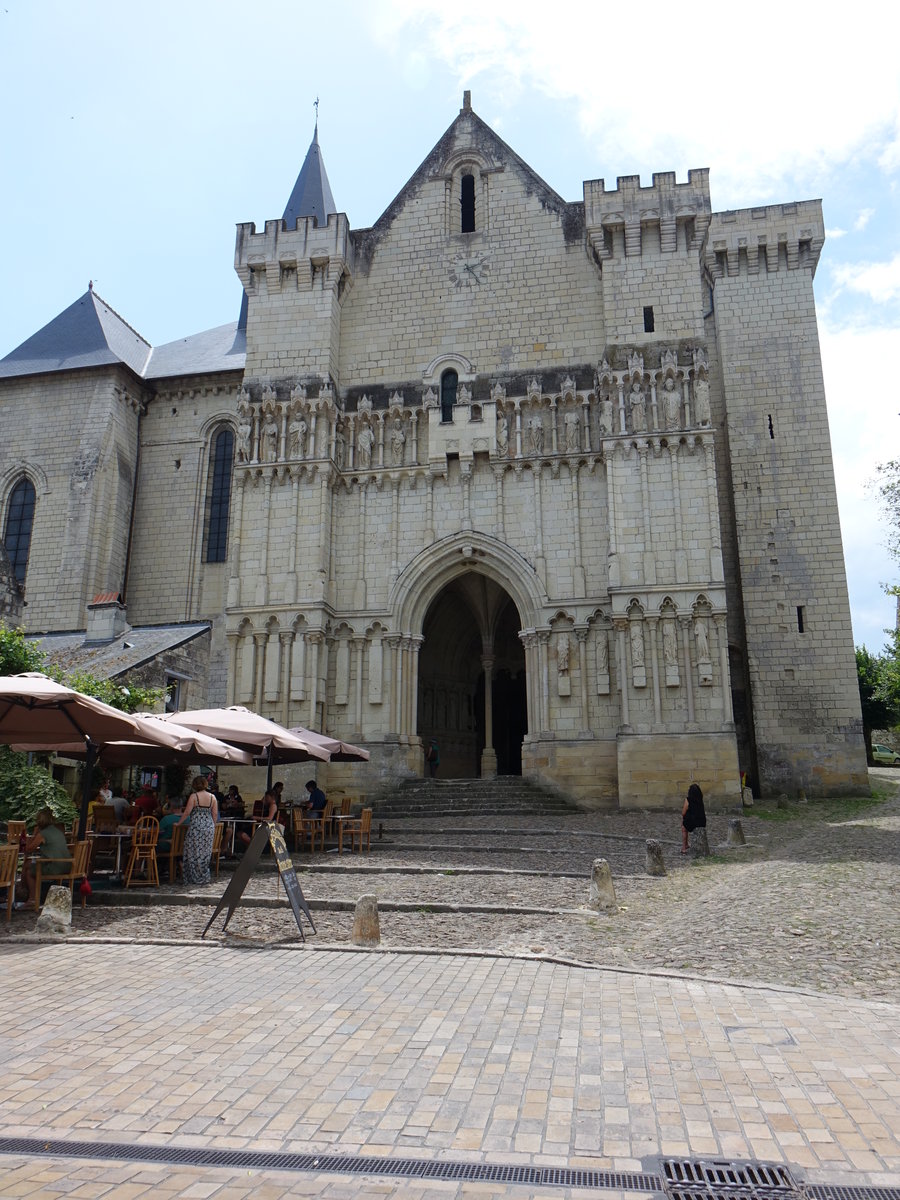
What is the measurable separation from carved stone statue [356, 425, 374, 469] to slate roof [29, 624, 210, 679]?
5.62 m

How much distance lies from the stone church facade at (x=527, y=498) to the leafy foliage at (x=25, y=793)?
953 centimetres

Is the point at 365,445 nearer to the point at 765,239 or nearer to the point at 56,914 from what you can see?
the point at 765,239

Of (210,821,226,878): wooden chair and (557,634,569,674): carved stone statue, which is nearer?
(210,821,226,878): wooden chair

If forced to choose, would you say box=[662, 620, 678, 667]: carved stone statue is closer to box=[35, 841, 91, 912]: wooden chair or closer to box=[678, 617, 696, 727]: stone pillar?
box=[678, 617, 696, 727]: stone pillar

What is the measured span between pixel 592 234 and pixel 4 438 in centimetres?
1882

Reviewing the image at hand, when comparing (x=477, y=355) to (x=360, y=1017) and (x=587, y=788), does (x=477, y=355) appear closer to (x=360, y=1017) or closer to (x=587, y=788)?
(x=587, y=788)

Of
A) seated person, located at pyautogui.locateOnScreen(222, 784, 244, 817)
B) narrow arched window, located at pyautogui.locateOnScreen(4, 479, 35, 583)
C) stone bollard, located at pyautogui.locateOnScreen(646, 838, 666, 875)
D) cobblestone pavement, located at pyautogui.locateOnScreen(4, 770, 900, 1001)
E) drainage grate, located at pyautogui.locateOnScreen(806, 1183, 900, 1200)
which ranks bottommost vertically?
drainage grate, located at pyautogui.locateOnScreen(806, 1183, 900, 1200)

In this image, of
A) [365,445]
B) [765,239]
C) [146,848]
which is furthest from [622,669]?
[765,239]

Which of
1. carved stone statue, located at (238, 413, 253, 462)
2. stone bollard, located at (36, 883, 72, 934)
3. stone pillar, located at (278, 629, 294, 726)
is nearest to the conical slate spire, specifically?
carved stone statue, located at (238, 413, 253, 462)

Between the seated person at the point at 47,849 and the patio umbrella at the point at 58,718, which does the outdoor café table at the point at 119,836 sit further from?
the seated person at the point at 47,849

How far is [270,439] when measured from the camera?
22.3 metres

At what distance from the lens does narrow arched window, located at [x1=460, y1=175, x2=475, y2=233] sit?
2381 centimetres

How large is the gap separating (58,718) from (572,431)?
1473cm

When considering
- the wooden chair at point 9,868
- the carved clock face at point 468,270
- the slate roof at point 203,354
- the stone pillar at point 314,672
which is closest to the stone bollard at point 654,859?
the wooden chair at point 9,868
